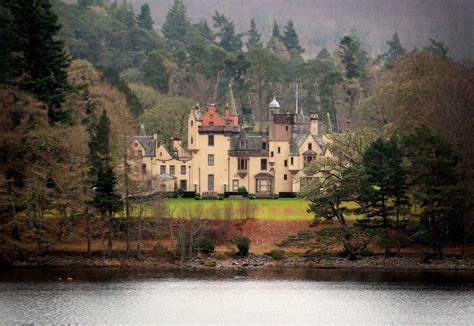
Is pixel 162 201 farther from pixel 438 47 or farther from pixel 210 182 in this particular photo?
pixel 438 47

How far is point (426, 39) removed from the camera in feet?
471

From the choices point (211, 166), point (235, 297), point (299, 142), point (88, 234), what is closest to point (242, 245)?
point (88, 234)

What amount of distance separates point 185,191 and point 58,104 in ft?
65.1

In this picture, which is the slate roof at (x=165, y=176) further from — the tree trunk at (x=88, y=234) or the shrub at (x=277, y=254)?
the shrub at (x=277, y=254)

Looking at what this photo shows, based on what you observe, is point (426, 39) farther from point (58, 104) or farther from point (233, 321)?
point (233, 321)

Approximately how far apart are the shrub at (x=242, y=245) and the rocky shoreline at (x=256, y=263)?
92 centimetres

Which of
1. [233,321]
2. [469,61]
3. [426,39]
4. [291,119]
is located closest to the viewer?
[233,321]

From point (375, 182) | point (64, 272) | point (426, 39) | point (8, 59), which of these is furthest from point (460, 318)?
point (426, 39)

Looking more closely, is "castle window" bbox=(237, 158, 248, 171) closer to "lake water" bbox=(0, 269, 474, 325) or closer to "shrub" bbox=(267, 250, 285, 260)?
"shrub" bbox=(267, 250, 285, 260)

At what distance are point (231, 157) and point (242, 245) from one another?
87.8ft

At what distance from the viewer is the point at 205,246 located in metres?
80.4

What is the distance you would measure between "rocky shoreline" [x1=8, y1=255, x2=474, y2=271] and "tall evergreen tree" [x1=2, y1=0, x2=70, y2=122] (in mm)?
14207

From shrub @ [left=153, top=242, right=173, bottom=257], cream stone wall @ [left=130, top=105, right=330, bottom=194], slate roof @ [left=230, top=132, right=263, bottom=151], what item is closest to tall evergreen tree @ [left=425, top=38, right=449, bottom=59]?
cream stone wall @ [left=130, top=105, right=330, bottom=194]

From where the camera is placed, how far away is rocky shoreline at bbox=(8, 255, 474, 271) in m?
77.2
